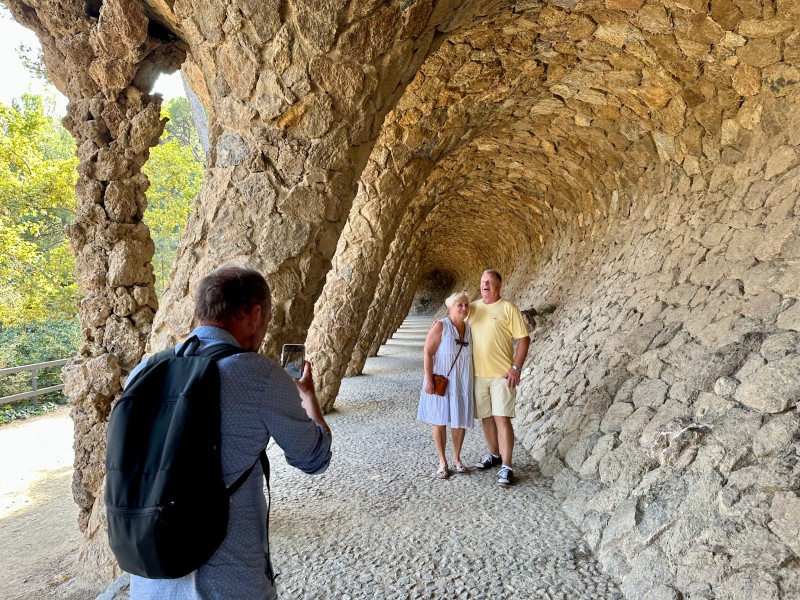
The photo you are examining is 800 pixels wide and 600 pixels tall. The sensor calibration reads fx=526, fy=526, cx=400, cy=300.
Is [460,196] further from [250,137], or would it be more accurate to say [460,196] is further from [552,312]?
[250,137]

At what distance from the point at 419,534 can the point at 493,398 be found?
3.65 feet

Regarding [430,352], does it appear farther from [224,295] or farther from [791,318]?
[224,295]

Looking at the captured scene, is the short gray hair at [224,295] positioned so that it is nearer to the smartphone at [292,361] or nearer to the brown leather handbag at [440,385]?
the smartphone at [292,361]

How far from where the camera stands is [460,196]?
31.0ft

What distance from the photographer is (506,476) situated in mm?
3461

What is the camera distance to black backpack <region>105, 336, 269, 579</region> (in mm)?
1053

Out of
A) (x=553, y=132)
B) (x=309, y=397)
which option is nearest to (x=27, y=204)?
(x=553, y=132)

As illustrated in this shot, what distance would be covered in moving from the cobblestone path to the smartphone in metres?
1.26

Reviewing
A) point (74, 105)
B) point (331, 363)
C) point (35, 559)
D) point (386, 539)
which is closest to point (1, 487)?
point (35, 559)

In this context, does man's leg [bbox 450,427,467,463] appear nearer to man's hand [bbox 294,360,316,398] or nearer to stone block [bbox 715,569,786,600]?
stone block [bbox 715,569,786,600]

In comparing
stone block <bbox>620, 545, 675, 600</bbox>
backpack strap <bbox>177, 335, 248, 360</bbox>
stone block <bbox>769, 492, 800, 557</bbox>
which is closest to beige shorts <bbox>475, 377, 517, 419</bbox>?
stone block <bbox>620, 545, 675, 600</bbox>

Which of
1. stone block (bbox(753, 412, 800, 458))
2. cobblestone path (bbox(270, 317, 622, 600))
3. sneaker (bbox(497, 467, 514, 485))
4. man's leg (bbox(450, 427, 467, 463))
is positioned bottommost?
cobblestone path (bbox(270, 317, 622, 600))

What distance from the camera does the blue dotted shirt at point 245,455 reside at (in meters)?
1.19

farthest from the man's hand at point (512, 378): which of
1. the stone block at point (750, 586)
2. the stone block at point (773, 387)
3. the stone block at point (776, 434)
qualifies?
the stone block at point (750, 586)
